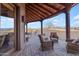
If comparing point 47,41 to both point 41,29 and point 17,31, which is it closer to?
point 41,29

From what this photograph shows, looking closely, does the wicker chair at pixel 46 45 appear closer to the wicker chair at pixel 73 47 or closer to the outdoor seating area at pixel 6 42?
the wicker chair at pixel 73 47

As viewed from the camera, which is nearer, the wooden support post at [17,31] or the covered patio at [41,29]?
the covered patio at [41,29]

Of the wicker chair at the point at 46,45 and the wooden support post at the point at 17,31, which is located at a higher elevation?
the wooden support post at the point at 17,31

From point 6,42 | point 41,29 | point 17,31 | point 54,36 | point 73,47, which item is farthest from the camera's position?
point 41,29

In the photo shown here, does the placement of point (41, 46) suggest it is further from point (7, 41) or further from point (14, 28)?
point (7, 41)

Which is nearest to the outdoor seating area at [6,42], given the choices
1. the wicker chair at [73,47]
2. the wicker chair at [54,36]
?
the wicker chair at [54,36]

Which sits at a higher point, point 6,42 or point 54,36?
point 54,36

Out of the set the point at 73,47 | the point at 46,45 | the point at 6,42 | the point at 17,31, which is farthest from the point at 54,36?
the point at 6,42

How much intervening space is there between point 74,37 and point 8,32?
10.4 ft

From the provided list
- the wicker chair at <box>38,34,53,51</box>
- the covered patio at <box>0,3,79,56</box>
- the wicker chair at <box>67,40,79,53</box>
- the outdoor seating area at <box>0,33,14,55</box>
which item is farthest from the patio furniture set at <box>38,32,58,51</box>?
the outdoor seating area at <box>0,33,14,55</box>

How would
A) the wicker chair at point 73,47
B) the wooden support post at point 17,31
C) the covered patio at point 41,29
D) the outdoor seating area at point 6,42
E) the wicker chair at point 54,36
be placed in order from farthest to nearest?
the wicker chair at point 54,36 → the wooden support post at point 17,31 → the covered patio at point 41,29 → the wicker chair at point 73,47 → the outdoor seating area at point 6,42

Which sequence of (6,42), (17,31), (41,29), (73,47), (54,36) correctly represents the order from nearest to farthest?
(6,42)
(73,47)
(17,31)
(54,36)
(41,29)

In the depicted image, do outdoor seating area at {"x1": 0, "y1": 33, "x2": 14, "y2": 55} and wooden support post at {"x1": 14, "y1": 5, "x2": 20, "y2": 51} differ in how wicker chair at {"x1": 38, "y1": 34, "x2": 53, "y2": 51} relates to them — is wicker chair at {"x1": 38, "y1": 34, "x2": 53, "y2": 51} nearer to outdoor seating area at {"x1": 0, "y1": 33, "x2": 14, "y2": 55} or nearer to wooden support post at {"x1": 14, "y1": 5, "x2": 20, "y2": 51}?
wooden support post at {"x1": 14, "y1": 5, "x2": 20, "y2": 51}

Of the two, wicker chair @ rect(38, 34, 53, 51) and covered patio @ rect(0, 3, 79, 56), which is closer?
covered patio @ rect(0, 3, 79, 56)
